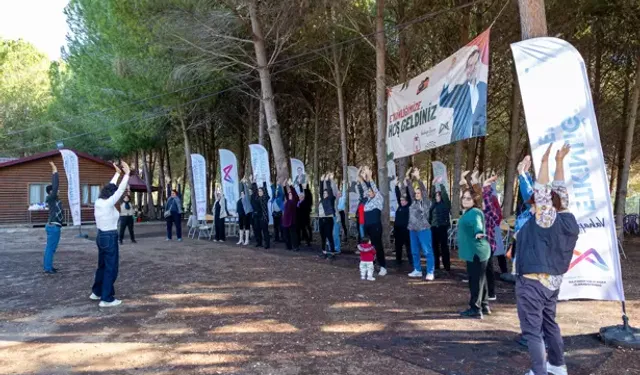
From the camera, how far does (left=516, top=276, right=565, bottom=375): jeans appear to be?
11.1 ft

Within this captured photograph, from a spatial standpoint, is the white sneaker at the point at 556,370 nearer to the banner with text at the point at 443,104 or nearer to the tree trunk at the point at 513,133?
the banner with text at the point at 443,104

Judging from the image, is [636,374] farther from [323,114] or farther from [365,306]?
[323,114]

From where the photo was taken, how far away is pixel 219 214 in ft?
47.1

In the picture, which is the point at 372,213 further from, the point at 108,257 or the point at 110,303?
the point at 110,303

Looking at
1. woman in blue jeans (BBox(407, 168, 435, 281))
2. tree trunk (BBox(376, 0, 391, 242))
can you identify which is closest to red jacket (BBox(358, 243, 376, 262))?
woman in blue jeans (BBox(407, 168, 435, 281))

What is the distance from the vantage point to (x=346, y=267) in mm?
8922

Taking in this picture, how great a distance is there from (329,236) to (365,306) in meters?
4.17

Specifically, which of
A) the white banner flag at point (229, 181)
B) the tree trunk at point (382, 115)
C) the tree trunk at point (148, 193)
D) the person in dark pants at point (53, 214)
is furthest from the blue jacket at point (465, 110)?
the tree trunk at point (148, 193)

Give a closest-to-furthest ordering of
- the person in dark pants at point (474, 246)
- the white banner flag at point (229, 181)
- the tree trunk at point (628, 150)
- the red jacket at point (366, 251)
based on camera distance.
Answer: the person in dark pants at point (474, 246)
the red jacket at point (366, 251)
the tree trunk at point (628, 150)
the white banner flag at point (229, 181)

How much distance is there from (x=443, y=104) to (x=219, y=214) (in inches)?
337

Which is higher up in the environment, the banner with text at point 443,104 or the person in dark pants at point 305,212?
the banner with text at point 443,104

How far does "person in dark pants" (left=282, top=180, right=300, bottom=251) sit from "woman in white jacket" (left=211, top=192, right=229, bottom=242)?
3321 mm

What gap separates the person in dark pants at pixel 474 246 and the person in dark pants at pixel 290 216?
21.1 feet

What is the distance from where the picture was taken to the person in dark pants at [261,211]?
39.1ft
